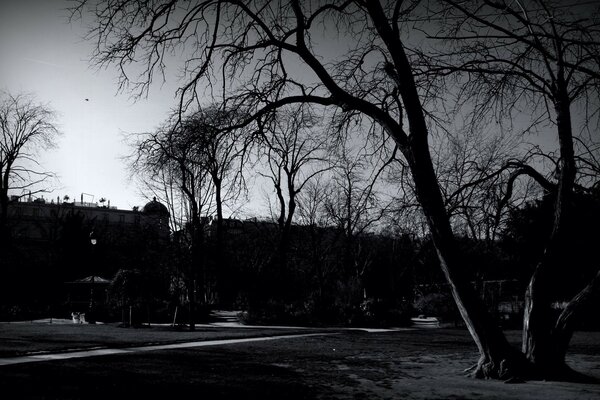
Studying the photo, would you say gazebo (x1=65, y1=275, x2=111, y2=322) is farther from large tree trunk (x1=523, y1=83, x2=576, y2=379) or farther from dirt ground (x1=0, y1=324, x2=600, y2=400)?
large tree trunk (x1=523, y1=83, x2=576, y2=379)

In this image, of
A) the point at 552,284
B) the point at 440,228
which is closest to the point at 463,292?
the point at 440,228

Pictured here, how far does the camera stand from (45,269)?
37.5 metres

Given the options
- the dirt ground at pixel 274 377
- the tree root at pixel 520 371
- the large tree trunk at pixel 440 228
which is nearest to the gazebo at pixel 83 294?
the dirt ground at pixel 274 377

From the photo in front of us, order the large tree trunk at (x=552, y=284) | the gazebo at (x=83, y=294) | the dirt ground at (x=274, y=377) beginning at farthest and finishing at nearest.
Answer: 1. the gazebo at (x=83, y=294)
2. the large tree trunk at (x=552, y=284)
3. the dirt ground at (x=274, y=377)

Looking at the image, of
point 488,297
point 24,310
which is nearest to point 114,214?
point 24,310

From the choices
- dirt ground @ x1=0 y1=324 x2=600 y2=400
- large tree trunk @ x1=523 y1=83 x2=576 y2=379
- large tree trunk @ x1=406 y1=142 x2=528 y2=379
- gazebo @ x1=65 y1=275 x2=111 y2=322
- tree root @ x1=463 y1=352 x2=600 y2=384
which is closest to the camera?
dirt ground @ x1=0 y1=324 x2=600 y2=400

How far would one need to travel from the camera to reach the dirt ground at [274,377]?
733 cm

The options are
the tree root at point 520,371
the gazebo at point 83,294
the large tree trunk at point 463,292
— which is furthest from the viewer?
the gazebo at point 83,294

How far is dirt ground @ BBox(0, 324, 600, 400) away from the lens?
7332 mm

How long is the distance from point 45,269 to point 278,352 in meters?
31.0

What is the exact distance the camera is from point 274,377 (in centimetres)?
889

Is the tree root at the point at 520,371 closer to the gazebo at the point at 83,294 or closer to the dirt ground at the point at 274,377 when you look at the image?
the dirt ground at the point at 274,377

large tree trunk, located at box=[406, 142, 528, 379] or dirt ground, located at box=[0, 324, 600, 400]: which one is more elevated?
large tree trunk, located at box=[406, 142, 528, 379]

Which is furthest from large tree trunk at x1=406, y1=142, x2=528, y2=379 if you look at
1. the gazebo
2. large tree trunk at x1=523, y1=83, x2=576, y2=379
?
the gazebo
